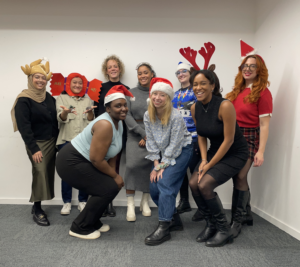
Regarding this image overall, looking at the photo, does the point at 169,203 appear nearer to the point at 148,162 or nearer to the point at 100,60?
the point at 148,162

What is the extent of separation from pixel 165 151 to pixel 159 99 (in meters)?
0.44

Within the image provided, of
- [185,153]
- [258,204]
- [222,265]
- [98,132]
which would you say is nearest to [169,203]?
[185,153]

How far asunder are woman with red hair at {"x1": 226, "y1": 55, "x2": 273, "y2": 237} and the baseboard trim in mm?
287

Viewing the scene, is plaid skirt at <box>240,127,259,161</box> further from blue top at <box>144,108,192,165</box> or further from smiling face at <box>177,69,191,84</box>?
smiling face at <box>177,69,191,84</box>

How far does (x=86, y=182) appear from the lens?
194 centimetres

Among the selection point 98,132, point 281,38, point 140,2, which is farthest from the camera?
point 140,2

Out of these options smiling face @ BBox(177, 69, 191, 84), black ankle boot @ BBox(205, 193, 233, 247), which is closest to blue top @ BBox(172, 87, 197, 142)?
smiling face @ BBox(177, 69, 191, 84)

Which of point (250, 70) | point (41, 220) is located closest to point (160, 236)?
point (41, 220)

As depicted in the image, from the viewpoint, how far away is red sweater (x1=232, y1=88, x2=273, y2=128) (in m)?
2.12

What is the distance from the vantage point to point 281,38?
2432 millimetres

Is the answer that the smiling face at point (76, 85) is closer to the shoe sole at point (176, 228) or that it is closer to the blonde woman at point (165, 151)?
the blonde woman at point (165, 151)

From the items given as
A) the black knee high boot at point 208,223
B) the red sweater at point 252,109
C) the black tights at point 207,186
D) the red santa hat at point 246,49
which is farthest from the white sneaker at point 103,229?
the red santa hat at point 246,49

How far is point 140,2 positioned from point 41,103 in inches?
69.2

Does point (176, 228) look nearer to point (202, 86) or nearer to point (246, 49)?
point (202, 86)
